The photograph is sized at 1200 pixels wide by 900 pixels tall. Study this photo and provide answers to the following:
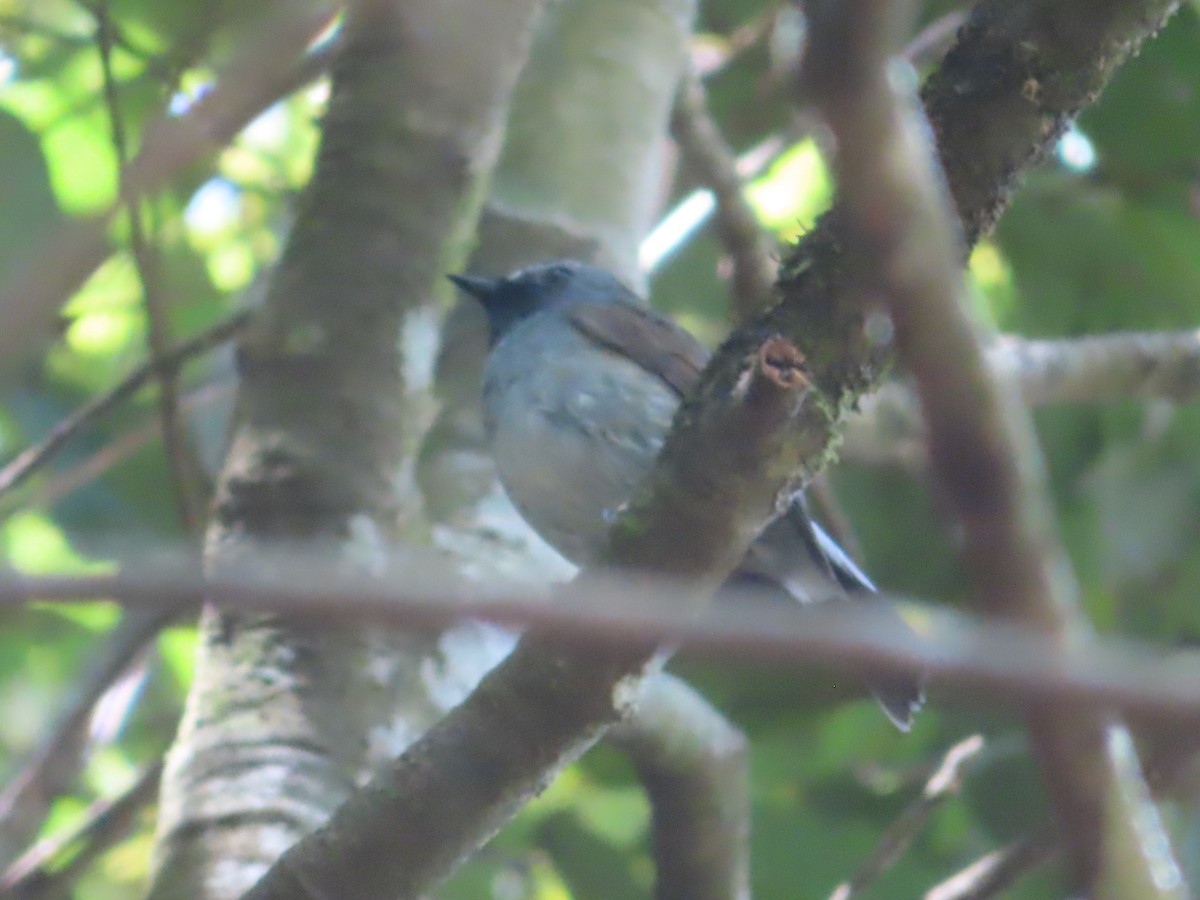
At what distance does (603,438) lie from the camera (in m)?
3.43

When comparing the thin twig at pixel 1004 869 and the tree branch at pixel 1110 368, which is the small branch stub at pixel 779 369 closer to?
the thin twig at pixel 1004 869

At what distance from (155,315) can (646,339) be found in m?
1.15

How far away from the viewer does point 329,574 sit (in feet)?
2.37

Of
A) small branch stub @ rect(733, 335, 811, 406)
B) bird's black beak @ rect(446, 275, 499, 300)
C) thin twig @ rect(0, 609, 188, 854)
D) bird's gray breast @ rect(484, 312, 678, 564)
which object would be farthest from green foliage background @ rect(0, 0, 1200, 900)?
small branch stub @ rect(733, 335, 811, 406)

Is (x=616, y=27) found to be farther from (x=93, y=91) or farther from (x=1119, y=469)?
(x=1119, y=469)

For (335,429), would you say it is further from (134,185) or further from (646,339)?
(134,185)

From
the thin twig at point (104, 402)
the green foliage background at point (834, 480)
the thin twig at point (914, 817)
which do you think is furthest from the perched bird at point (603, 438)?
the green foliage background at point (834, 480)

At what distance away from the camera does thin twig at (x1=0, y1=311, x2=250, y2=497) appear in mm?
3205

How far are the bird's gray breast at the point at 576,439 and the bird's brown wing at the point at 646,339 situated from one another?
0.11 ft

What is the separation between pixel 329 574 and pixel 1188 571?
14.1 feet

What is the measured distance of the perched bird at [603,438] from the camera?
3367 mm

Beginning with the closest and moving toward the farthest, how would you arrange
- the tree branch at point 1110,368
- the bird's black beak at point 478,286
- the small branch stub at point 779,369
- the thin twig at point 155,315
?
the small branch stub at point 779,369, the thin twig at point 155,315, the tree branch at point 1110,368, the bird's black beak at point 478,286

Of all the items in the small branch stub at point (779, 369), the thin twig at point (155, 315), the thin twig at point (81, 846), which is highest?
the thin twig at point (155, 315)

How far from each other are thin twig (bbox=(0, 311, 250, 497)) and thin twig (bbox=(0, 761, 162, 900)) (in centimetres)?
75
